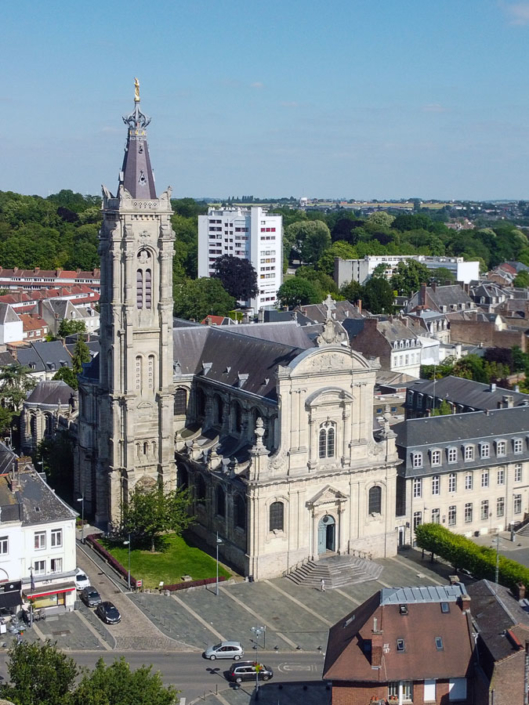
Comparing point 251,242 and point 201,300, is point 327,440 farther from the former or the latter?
point 251,242

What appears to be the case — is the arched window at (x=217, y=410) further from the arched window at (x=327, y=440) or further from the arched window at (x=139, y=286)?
the arched window at (x=327, y=440)

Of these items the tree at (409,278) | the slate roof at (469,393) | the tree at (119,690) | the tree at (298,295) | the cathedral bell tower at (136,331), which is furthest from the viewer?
the tree at (409,278)

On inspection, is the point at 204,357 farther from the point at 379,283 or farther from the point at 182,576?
the point at 379,283

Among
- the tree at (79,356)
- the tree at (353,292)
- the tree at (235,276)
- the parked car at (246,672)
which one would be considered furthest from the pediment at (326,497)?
the tree at (235,276)

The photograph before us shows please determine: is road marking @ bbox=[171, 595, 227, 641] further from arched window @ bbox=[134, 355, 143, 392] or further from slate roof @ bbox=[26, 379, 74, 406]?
slate roof @ bbox=[26, 379, 74, 406]

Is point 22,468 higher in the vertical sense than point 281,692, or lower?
higher

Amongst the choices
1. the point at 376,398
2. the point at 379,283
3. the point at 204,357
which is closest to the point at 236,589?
the point at 204,357

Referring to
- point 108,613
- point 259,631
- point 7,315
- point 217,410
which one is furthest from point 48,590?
point 7,315
